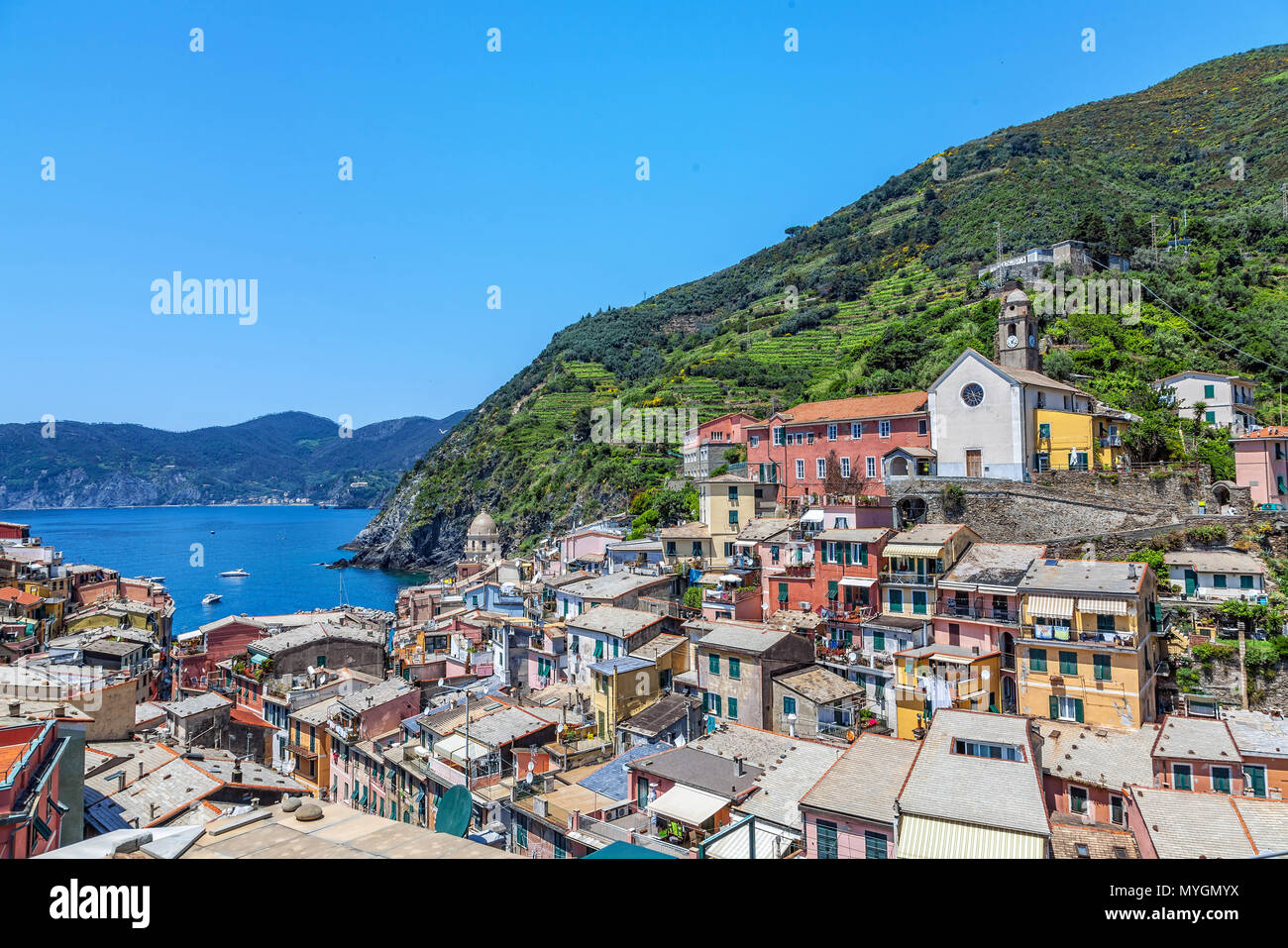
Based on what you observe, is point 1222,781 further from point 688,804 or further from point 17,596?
point 17,596

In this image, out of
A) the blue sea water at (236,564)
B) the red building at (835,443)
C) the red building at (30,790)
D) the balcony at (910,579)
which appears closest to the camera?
the red building at (30,790)

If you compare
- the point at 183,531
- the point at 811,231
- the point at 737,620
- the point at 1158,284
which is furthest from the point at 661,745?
the point at 183,531

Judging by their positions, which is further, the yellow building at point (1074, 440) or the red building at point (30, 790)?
the yellow building at point (1074, 440)

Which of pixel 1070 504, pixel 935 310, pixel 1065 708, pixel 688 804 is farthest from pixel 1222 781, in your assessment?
pixel 935 310

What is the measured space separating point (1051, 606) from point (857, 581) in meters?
7.31

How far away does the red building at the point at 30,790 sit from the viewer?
446 inches

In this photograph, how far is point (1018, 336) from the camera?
39562 millimetres

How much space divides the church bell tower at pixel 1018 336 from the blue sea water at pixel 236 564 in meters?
66.3

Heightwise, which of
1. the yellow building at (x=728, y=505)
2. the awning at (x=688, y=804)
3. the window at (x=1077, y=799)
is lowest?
the window at (x=1077, y=799)

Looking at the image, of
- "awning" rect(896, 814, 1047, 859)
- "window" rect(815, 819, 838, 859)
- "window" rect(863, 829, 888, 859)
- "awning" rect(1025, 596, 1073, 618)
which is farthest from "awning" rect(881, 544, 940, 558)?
"awning" rect(896, 814, 1047, 859)

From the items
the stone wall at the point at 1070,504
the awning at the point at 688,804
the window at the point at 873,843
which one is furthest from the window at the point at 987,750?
the stone wall at the point at 1070,504

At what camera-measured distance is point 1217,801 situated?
1627cm

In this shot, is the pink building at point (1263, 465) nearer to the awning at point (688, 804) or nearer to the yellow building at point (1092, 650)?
the yellow building at point (1092, 650)

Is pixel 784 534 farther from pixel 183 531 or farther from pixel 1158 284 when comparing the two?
pixel 183 531
